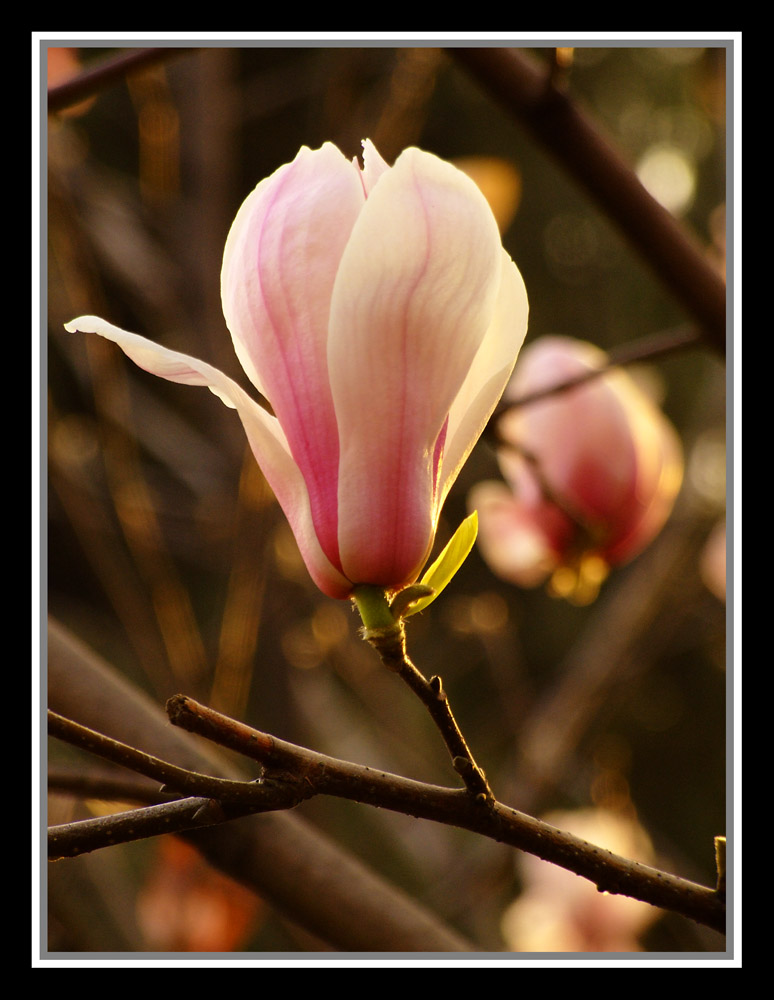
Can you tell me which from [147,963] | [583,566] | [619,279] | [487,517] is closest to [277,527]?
[487,517]

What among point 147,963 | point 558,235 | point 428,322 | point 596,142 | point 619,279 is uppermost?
point 558,235

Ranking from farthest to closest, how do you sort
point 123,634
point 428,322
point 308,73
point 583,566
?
point 308,73 < point 123,634 < point 583,566 < point 428,322

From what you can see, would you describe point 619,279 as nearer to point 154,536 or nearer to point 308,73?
point 308,73

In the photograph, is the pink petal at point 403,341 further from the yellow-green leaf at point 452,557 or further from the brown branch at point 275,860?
the brown branch at point 275,860

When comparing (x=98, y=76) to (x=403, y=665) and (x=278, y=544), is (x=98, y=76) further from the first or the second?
(x=278, y=544)

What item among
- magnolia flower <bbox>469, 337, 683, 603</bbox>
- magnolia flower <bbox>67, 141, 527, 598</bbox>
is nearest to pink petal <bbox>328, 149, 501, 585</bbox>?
magnolia flower <bbox>67, 141, 527, 598</bbox>

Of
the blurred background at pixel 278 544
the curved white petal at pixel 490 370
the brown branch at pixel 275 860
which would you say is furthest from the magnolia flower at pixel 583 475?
the curved white petal at pixel 490 370
